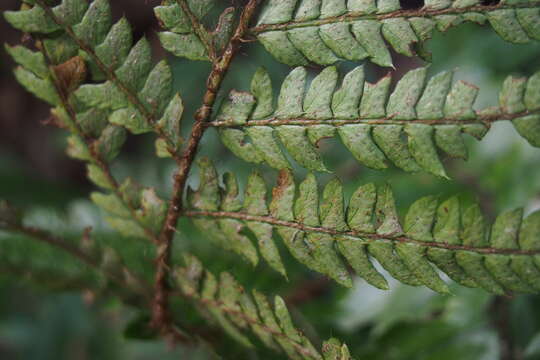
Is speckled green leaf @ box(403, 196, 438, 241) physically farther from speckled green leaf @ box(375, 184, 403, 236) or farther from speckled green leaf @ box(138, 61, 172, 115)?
speckled green leaf @ box(138, 61, 172, 115)

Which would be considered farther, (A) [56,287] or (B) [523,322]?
(B) [523,322]

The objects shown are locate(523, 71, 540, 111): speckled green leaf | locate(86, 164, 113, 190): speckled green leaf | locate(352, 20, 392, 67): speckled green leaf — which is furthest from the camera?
locate(86, 164, 113, 190): speckled green leaf

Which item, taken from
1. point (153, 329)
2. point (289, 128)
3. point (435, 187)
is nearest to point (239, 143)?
point (289, 128)

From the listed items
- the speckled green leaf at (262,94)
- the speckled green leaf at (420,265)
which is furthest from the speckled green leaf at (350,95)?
the speckled green leaf at (420,265)

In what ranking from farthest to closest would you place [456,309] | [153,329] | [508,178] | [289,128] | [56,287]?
[508,178]
[456,309]
[56,287]
[153,329]
[289,128]

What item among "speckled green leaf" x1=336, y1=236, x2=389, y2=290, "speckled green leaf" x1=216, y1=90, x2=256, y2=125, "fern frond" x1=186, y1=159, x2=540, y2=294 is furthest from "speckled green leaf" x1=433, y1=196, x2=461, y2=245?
"speckled green leaf" x1=216, y1=90, x2=256, y2=125

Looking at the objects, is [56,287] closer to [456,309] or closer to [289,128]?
[289,128]
